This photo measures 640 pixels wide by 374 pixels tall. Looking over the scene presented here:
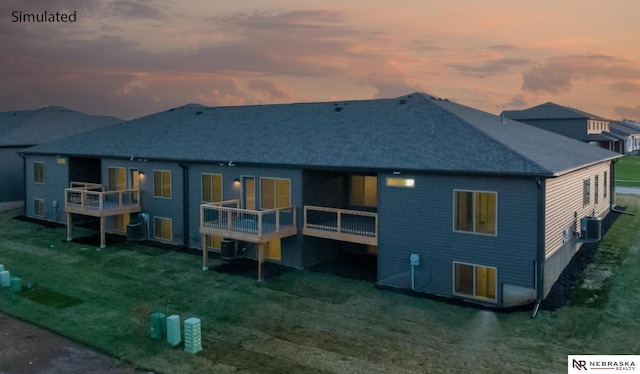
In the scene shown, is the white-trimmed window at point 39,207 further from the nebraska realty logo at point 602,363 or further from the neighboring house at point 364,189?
the nebraska realty logo at point 602,363

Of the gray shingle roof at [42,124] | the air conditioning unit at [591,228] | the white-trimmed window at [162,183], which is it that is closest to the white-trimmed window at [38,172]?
the gray shingle roof at [42,124]

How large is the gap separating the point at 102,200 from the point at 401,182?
554 inches

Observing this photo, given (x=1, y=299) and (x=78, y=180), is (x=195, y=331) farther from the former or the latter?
(x=78, y=180)

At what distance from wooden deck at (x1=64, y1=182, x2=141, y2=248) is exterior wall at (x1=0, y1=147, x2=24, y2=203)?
37.6ft

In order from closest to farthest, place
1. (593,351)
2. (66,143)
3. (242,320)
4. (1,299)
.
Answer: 1. (593,351)
2. (242,320)
3. (1,299)
4. (66,143)

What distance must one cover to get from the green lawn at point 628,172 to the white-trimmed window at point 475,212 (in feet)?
126

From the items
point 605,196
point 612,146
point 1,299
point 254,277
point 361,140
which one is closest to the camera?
point 1,299

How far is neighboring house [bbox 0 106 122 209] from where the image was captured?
34.7 meters

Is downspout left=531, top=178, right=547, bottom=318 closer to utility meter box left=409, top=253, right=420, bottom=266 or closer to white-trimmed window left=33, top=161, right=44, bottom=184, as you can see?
utility meter box left=409, top=253, right=420, bottom=266

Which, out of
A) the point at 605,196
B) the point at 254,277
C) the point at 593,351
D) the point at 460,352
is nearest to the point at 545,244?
the point at 593,351

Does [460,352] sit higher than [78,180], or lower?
lower

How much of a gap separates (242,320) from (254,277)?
13.9ft

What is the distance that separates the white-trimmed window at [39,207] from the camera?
30.6m

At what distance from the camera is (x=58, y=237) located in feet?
84.5
